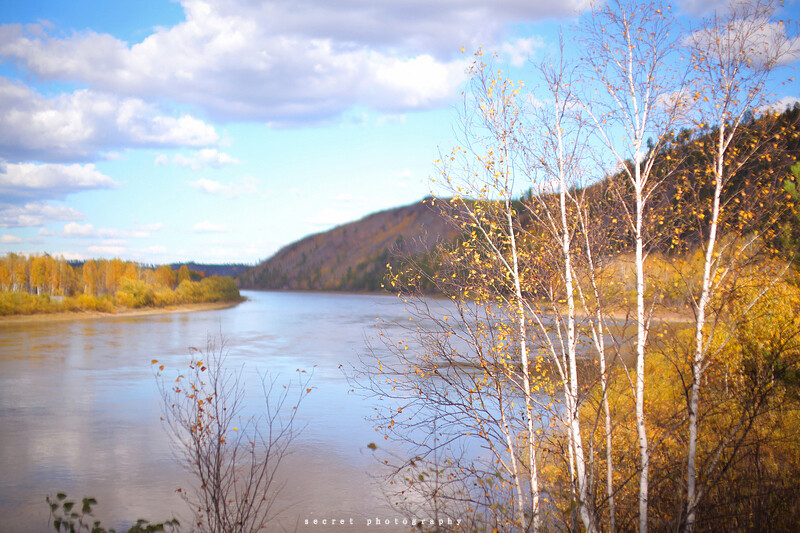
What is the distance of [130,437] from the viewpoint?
16297 mm

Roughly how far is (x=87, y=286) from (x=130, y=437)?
6662 centimetres

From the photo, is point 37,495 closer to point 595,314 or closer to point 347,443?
point 347,443

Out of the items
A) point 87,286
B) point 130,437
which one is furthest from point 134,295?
point 130,437

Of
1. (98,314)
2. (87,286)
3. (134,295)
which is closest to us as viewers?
(98,314)

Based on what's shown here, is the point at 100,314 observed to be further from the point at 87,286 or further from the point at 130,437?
the point at 130,437

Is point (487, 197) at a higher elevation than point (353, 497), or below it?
higher

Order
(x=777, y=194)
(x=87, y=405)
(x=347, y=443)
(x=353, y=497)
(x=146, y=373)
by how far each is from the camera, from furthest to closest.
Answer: (x=146, y=373) < (x=87, y=405) < (x=347, y=443) < (x=353, y=497) < (x=777, y=194)

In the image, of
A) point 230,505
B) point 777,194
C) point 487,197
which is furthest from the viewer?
point 230,505

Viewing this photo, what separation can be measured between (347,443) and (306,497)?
3.78 m

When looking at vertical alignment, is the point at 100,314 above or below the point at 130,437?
above

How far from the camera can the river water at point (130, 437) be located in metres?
Answer: 11.4

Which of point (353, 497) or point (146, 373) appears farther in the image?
point (146, 373)

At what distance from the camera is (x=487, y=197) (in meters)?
7.77

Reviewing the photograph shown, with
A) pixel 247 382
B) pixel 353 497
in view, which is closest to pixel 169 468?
pixel 353 497
